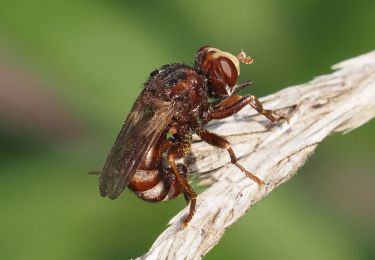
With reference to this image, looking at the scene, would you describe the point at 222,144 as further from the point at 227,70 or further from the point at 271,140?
the point at 227,70

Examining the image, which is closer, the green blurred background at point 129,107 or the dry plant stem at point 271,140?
the dry plant stem at point 271,140

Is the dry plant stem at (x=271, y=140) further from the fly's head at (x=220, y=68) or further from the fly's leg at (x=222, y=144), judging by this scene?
the fly's head at (x=220, y=68)

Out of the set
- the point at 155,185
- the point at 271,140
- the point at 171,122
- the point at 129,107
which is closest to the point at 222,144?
the point at 271,140

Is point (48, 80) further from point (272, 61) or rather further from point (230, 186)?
point (230, 186)

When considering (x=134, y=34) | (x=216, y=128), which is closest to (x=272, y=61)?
(x=134, y=34)

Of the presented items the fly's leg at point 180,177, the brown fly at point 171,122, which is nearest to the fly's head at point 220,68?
the brown fly at point 171,122
